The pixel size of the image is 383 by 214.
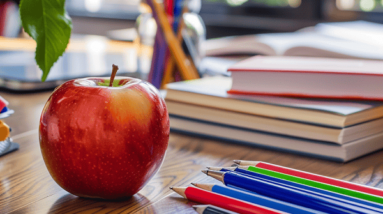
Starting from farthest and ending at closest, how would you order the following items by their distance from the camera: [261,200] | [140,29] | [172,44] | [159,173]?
1. [140,29]
2. [172,44]
3. [159,173]
4. [261,200]

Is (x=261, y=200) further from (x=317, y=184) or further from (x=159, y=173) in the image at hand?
(x=159, y=173)

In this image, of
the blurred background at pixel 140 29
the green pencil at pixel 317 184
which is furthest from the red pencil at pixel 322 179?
the blurred background at pixel 140 29

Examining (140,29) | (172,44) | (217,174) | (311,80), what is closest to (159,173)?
(217,174)

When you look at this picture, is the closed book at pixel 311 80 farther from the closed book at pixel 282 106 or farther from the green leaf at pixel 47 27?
the green leaf at pixel 47 27

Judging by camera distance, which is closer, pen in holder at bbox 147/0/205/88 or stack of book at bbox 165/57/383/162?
stack of book at bbox 165/57/383/162

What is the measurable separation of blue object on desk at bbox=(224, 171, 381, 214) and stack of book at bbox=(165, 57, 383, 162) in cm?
22

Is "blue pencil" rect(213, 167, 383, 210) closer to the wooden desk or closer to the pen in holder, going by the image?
the wooden desk

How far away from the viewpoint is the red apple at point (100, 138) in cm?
39

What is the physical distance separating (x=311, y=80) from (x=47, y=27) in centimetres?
40

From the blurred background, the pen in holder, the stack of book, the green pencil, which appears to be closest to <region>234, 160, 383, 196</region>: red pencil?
the green pencil

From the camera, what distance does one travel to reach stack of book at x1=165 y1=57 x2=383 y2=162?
567 mm

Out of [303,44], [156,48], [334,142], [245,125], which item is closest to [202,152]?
[245,125]

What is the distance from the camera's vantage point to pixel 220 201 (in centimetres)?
36

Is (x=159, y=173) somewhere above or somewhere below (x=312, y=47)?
below
